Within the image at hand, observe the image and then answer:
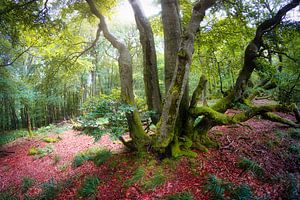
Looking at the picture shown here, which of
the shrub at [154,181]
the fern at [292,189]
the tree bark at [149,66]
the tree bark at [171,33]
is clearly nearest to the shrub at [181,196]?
the shrub at [154,181]

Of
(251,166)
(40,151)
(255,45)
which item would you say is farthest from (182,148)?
(40,151)

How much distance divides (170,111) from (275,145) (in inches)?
150

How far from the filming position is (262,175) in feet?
13.9

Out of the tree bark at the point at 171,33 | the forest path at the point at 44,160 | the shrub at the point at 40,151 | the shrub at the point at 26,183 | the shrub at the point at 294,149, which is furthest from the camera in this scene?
the shrub at the point at 40,151

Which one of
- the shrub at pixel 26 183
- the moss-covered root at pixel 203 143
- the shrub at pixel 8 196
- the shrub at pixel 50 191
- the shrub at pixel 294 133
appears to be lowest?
the shrub at pixel 8 196

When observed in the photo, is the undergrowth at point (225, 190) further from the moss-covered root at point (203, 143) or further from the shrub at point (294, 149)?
the shrub at point (294, 149)

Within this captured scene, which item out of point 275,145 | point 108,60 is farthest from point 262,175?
point 108,60

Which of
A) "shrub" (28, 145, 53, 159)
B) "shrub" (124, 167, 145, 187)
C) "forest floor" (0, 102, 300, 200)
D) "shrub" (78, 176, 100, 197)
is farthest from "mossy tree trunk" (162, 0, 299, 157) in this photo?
"shrub" (28, 145, 53, 159)

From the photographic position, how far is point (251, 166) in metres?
4.42

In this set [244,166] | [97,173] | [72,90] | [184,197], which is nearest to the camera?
[184,197]

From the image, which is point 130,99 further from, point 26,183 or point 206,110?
point 26,183

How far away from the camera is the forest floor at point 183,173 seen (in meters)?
4.04

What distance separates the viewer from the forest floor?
4039 millimetres

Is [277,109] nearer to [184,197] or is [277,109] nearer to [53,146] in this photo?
[184,197]
